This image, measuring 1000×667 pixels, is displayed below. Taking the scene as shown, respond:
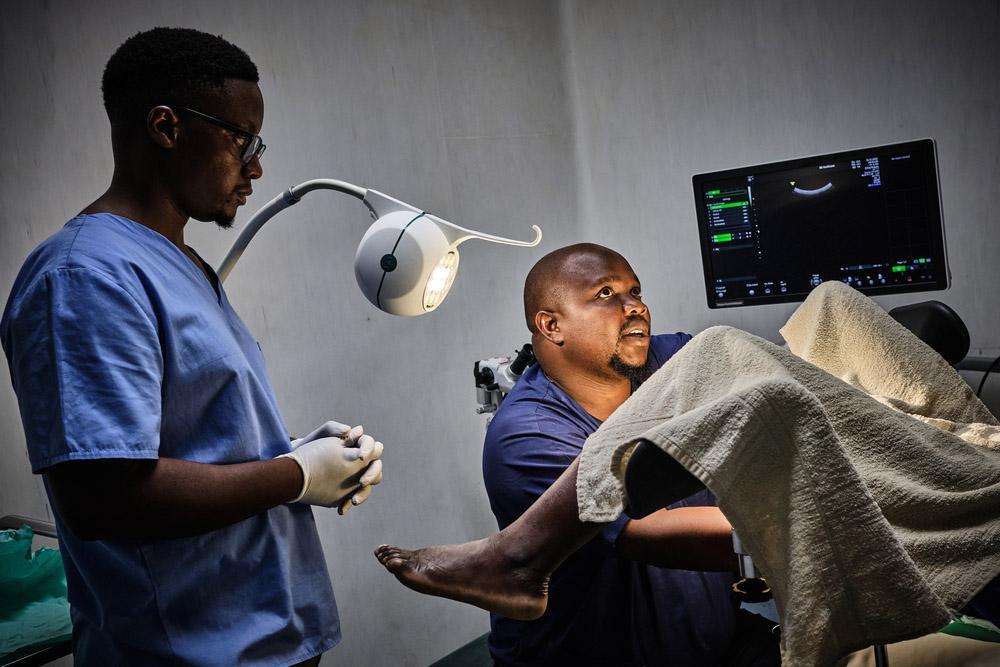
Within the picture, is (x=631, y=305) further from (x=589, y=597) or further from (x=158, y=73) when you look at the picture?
(x=158, y=73)

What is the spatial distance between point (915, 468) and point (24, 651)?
125 centimetres

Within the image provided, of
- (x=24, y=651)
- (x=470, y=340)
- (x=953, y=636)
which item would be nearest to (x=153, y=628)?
(x=24, y=651)

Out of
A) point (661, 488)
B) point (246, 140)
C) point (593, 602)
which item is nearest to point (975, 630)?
point (593, 602)

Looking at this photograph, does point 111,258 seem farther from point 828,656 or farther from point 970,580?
point 970,580

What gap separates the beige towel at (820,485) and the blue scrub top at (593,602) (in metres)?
0.53

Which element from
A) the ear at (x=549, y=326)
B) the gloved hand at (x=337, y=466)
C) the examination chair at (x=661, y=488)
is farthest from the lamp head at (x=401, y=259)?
the examination chair at (x=661, y=488)

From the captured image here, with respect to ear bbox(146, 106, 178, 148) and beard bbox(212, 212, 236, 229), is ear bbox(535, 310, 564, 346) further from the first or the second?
ear bbox(146, 106, 178, 148)

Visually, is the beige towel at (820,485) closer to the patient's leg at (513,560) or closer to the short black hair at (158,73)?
the patient's leg at (513,560)

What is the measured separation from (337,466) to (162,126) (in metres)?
0.55

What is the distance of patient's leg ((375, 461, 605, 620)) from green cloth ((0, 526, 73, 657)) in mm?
530

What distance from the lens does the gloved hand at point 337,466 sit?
1.14 m

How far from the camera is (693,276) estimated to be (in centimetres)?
283

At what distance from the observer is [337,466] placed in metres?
1.18

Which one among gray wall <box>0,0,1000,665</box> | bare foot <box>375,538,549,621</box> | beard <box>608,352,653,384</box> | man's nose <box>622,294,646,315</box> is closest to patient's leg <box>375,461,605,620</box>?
bare foot <box>375,538,549,621</box>
